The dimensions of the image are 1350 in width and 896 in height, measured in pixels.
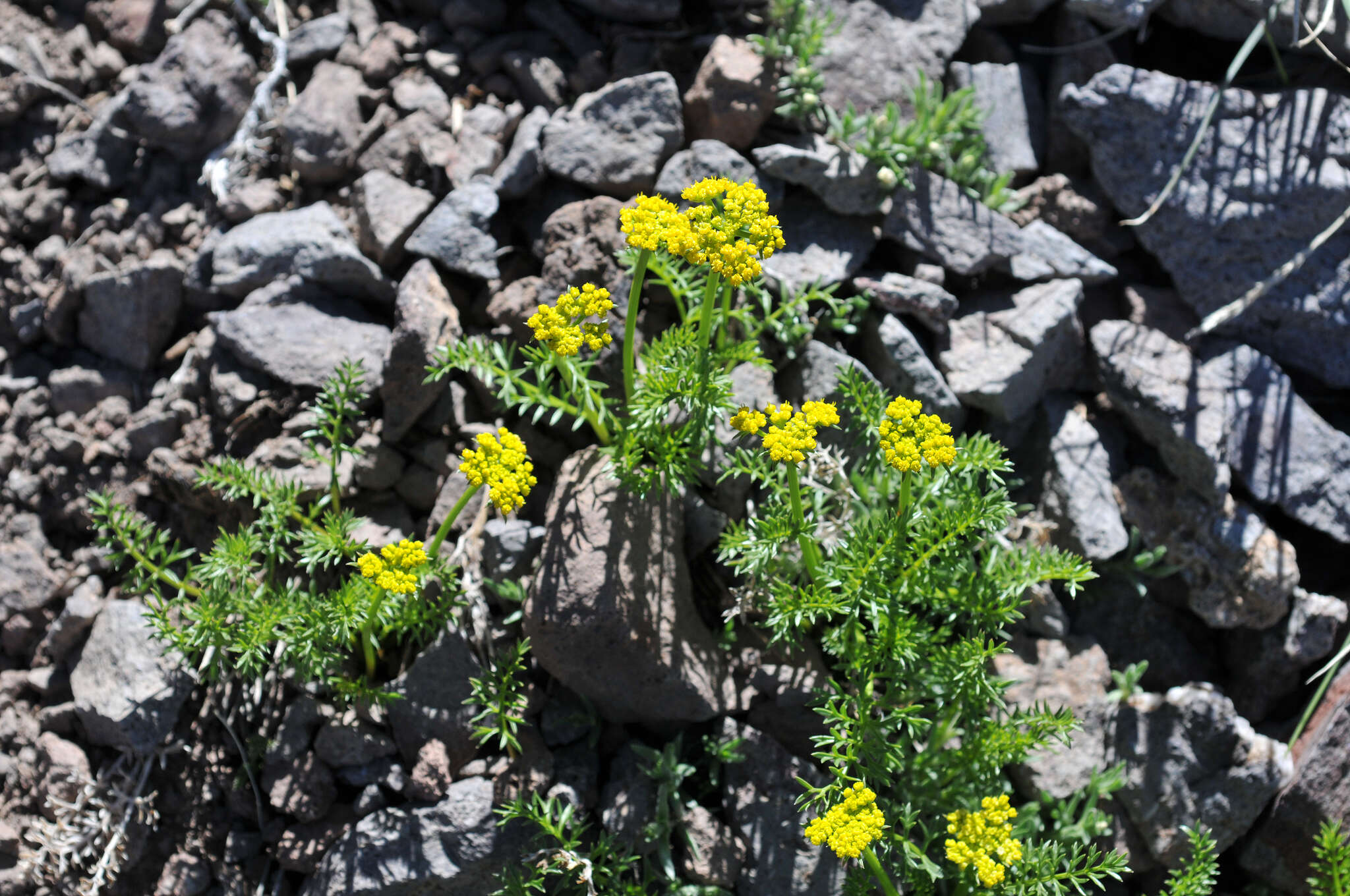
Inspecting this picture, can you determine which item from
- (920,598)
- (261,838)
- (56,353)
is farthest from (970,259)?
(56,353)

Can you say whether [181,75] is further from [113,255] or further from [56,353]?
[56,353]

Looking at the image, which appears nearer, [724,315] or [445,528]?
[445,528]


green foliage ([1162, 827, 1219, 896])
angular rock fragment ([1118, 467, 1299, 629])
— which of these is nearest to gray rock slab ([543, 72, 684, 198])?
angular rock fragment ([1118, 467, 1299, 629])

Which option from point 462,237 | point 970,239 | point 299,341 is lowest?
point 299,341

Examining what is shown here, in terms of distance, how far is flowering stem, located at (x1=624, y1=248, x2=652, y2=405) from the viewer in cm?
397

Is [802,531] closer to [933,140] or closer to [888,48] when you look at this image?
[933,140]

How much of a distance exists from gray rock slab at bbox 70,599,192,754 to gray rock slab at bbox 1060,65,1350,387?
555 centimetres

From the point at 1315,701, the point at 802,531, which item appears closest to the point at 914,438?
the point at 802,531

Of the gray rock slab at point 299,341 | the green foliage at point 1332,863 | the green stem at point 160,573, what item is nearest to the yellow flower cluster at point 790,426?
the gray rock slab at point 299,341

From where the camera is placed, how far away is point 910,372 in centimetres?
488

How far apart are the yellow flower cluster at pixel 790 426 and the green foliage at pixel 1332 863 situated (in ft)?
10.0

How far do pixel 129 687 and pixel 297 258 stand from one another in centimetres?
237

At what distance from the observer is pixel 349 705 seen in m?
4.59

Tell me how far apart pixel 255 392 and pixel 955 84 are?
432 cm
